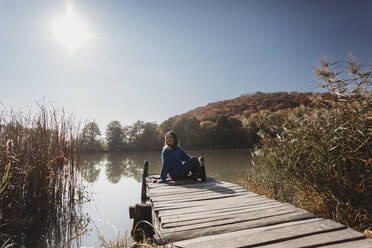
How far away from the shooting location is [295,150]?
9.01 ft

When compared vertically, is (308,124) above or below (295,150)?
above

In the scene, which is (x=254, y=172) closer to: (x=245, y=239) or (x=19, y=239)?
(x=245, y=239)

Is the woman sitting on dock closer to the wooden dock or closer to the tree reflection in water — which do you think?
the wooden dock

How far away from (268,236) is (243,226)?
9.7 inches

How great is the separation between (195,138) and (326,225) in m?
26.8

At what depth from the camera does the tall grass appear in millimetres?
2941

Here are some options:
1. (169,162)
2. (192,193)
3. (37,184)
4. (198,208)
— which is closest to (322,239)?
(198,208)

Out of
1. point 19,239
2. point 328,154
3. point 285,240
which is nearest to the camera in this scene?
point 285,240

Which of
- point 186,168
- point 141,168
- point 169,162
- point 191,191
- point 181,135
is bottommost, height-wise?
point 141,168

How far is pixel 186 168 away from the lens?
4023 millimetres

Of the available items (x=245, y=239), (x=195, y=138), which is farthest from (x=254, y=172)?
(x=195, y=138)

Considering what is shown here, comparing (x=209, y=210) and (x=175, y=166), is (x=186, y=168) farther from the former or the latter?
(x=209, y=210)

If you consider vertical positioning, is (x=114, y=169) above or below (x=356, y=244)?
below

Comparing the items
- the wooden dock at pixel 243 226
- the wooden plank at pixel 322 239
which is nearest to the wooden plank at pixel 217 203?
the wooden dock at pixel 243 226
